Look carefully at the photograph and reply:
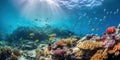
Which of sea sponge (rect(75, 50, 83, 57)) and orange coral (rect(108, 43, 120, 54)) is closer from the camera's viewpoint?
orange coral (rect(108, 43, 120, 54))

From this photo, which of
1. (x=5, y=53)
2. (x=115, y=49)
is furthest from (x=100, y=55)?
(x=5, y=53)

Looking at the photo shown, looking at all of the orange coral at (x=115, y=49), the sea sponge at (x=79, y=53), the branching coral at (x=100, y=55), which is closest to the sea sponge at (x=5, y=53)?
the sea sponge at (x=79, y=53)

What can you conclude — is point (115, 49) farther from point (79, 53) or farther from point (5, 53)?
point (5, 53)

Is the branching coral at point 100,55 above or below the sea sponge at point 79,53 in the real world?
below

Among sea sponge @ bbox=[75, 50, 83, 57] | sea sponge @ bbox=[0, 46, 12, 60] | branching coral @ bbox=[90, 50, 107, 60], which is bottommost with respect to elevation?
branching coral @ bbox=[90, 50, 107, 60]

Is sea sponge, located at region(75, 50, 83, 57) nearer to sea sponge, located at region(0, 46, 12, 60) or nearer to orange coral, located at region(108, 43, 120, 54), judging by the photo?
orange coral, located at region(108, 43, 120, 54)

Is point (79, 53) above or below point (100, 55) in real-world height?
above

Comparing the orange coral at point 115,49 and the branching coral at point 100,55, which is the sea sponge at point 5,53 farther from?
the orange coral at point 115,49

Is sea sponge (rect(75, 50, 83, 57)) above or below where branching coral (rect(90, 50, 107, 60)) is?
above

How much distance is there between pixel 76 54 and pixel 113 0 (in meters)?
20.9

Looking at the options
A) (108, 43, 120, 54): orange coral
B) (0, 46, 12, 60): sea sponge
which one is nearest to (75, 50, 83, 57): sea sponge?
(108, 43, 120, 54): orange coral

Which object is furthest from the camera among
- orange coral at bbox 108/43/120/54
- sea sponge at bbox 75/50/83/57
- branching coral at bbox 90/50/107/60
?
sea sponge at bbox 75/50/83/57

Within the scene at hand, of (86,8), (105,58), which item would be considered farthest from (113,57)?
(86,8)

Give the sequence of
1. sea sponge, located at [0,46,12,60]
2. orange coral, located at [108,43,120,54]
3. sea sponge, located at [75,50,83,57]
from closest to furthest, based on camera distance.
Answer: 1. orange coral, located at [108,43,120,54]
2. sea sponge, located at [75,50,83,57]
3. sea sponge, located at [0,46,12,60]
